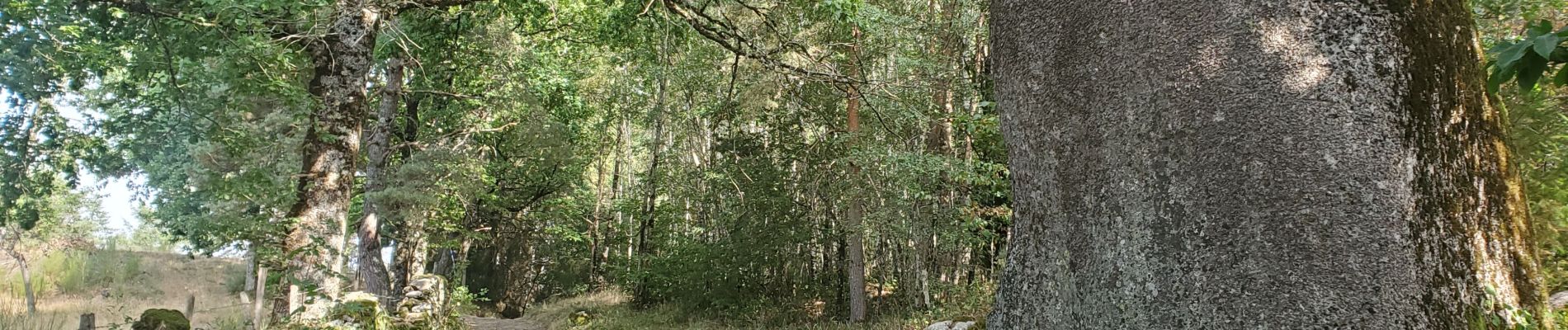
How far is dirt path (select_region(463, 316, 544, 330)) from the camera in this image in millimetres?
13258

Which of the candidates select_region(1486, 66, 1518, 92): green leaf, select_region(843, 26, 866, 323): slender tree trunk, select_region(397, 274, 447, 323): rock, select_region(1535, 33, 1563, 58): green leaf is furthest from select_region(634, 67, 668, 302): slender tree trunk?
select_region(1535, 33, 1563, 58): green leaf

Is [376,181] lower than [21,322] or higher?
higher

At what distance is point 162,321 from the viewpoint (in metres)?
9.09

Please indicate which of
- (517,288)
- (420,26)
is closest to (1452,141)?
(420,26)

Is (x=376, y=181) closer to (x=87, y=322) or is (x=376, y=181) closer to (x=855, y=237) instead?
(x=87, y=322)

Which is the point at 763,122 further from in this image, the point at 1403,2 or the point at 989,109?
the point at 1403,2

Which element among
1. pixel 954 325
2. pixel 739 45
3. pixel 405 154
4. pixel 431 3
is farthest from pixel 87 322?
pixel 954 325

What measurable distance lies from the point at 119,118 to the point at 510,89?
461 centimetres

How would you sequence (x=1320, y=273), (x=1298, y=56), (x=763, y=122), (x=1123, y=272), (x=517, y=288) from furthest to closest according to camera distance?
(x=517, y=288)
(x=763, y=122)
(x=1123, y=272)
(x=1298, y=56)
(x=1320, y=273)

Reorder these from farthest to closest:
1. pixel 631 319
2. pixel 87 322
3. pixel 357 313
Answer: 1. pixel 631 319
2. pixel 87 322
3. pixel 357 313

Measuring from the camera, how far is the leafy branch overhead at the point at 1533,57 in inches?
56.3

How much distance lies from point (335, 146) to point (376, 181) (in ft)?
16.9

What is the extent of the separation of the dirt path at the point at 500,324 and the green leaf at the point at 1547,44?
43.7ft

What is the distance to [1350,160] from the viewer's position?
1504 millimetres
